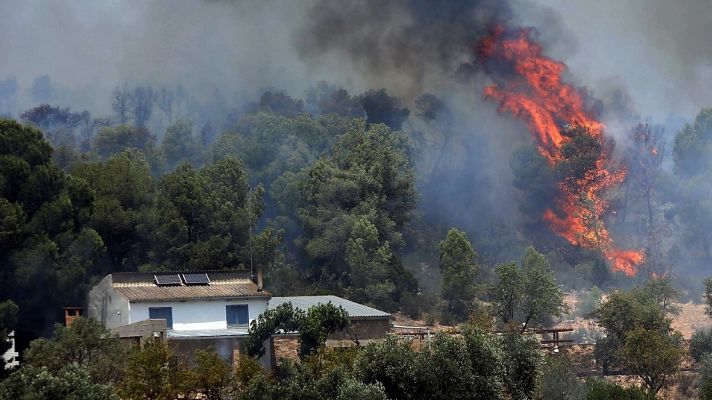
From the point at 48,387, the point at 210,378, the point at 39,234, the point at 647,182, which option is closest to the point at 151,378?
the point at 210,378

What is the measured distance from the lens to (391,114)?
124500mm

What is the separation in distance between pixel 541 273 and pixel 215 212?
22.3 m

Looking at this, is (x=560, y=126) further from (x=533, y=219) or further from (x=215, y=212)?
(x=215, y=212)

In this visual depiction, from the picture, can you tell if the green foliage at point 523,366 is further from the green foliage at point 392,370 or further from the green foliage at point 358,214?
the green foliage at point 358,214

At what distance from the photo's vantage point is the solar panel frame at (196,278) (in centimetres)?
6736

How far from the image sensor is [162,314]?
211 feet

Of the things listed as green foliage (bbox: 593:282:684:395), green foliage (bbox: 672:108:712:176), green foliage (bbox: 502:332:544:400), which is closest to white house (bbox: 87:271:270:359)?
green foliage (bbox: 502:332:544:400)

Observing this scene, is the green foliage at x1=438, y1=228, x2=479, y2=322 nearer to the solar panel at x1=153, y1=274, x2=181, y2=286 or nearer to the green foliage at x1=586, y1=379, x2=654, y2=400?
the solar panel at x1=153, y1=274, x2=181, y2=286

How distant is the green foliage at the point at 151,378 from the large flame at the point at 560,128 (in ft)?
202

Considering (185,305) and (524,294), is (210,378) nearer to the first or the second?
(185,305)

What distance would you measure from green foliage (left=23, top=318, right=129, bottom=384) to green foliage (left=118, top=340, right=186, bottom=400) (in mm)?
1688

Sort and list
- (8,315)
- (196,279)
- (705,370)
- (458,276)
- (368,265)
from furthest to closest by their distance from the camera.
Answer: (458,276) < (368,265) < (196,279) < (705,370) < (8,315)

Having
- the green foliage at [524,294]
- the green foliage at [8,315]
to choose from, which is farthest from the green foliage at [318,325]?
the green foliage at [524,294]

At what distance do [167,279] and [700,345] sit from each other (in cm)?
3197
